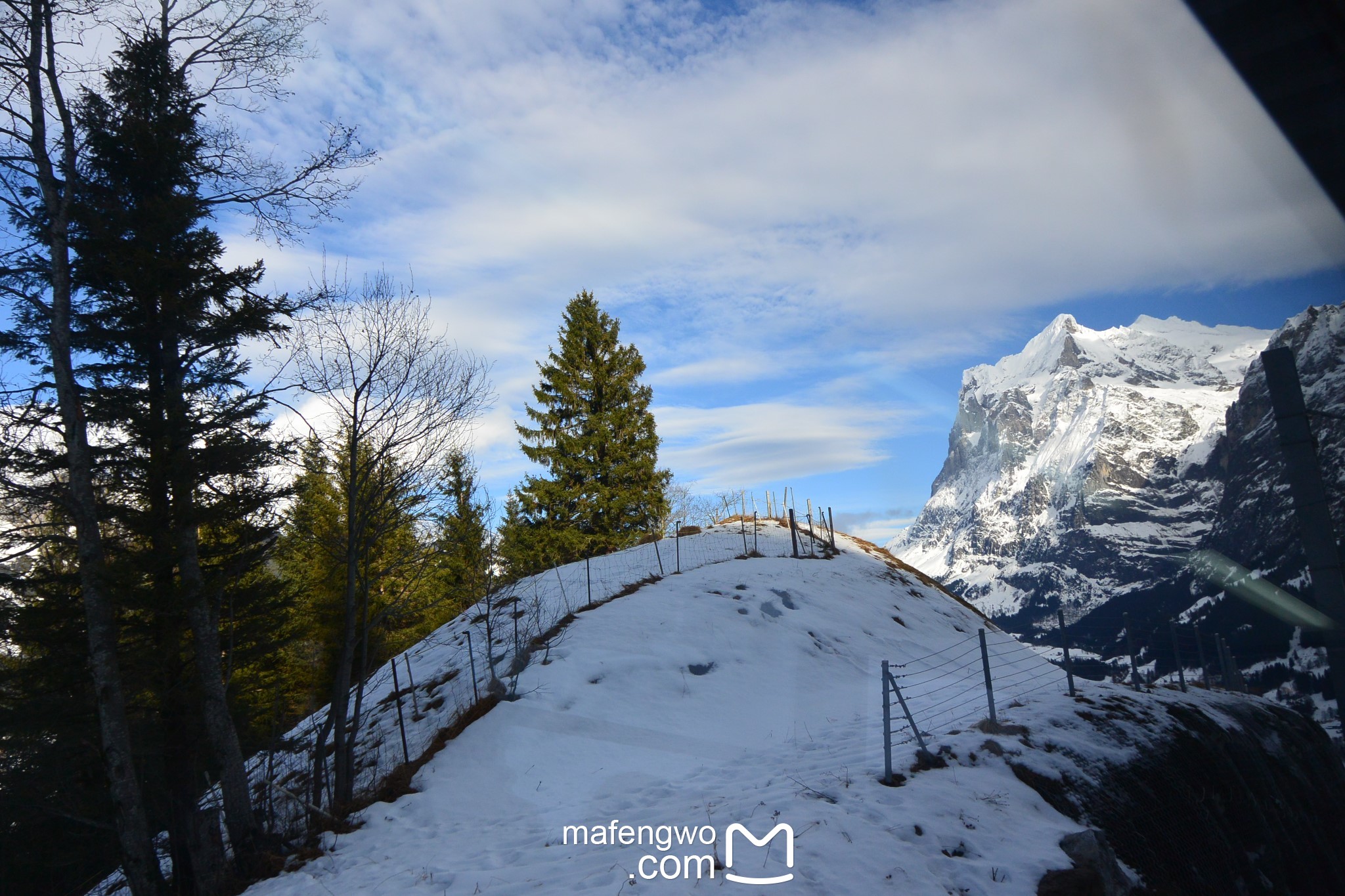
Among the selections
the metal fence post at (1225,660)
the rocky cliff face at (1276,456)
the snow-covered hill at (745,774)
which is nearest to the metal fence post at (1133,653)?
the snow-covered hill at (745,774)

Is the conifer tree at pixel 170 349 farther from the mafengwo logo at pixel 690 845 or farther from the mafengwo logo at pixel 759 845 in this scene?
the mafengwo logo at pixel 759 845

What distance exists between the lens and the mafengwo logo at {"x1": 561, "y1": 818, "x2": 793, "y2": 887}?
250 inches

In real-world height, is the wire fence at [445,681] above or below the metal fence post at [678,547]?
below

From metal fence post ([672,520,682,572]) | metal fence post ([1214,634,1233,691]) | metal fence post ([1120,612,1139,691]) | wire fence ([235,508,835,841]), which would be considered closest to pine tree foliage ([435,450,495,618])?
wire fence ([235,508,835,841])

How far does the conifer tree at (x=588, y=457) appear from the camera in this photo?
90.0 feet

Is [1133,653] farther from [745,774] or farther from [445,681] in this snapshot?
[445,681]

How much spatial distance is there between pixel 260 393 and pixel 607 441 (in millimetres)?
18976

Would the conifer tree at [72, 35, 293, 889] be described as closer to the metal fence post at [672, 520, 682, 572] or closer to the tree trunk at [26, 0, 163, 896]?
the tree trunk at [26, 0, 163, 896]

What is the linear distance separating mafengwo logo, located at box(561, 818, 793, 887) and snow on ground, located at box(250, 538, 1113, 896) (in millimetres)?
41

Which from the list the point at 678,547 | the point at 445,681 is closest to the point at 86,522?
the point at 445,681

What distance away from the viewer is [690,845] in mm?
7113

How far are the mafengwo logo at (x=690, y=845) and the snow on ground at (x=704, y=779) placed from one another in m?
0.04

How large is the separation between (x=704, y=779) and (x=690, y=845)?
2903 mm

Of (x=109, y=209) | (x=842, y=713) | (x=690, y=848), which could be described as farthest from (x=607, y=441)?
(x=690, y=848)
